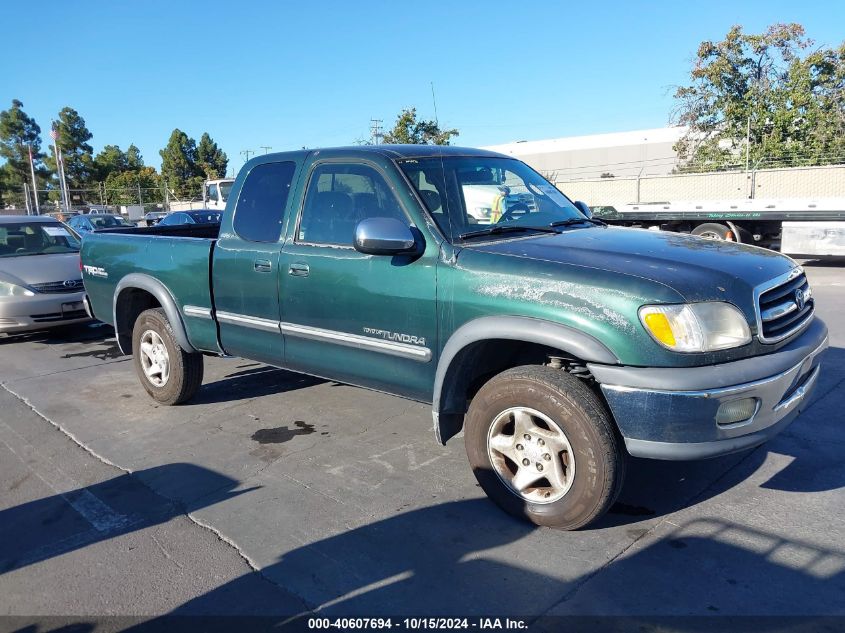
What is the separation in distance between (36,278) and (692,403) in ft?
27.0

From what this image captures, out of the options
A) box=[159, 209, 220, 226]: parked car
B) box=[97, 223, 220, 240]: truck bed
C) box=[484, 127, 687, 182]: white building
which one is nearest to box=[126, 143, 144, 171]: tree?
box=[484, 127, 687, 182]: white building

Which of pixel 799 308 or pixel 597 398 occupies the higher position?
pixel 799 308

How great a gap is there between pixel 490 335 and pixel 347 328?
43.2 inches

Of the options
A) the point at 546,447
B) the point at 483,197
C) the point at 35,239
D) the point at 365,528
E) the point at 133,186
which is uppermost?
the point at 133,186

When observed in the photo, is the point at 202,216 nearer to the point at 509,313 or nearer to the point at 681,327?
the point at 509,313

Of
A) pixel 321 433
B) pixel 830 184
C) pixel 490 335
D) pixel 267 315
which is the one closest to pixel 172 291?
pixel 267 315

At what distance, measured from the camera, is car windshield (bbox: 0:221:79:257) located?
9.06 m

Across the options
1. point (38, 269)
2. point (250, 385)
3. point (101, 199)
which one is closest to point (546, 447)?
point (250, 385)

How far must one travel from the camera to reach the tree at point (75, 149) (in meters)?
55.6

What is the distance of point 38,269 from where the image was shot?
28.0 feet

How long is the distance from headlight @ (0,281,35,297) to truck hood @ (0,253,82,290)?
61 mm

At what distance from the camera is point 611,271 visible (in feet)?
10.2

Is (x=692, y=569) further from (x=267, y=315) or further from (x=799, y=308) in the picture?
(x=267, y=315)

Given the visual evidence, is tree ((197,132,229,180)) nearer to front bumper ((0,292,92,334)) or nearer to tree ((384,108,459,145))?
tree ((384,108,459,145))
